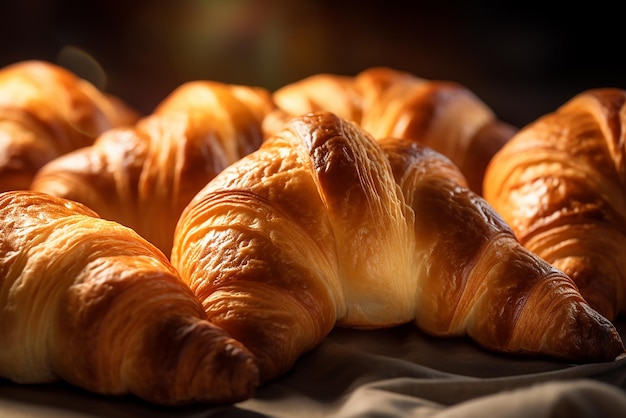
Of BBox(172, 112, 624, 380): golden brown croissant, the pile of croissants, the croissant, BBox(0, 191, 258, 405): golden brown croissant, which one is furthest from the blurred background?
BBox(0, 191, 258, 405): golden brown croissant

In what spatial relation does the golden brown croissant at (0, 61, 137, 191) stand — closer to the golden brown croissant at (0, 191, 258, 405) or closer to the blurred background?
the blurred background

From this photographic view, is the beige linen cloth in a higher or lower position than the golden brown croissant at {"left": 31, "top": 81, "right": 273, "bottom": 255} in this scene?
lower

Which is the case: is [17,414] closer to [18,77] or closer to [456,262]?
[456,262]

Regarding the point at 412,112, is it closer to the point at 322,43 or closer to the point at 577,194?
the point at 577,194

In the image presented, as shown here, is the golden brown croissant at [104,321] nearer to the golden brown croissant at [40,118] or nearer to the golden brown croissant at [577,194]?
the golden brown croissant at [40,118]

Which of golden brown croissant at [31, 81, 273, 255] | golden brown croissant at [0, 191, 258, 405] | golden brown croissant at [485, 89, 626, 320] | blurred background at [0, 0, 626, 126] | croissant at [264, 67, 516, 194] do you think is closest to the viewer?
golden brown croissant at [0, 191, 258, 405]

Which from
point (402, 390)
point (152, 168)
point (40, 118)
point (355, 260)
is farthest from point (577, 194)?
point (40, 118)
